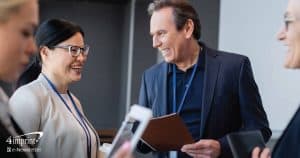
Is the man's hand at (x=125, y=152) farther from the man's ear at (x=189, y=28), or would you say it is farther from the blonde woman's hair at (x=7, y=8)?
the man's ear at (x=189, y=28)

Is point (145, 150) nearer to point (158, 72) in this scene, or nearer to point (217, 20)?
point (158, 72)

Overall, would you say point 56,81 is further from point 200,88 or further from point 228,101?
point 228,101

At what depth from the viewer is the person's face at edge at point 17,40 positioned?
47.2 inches

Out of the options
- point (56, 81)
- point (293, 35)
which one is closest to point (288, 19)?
point (293, 35)

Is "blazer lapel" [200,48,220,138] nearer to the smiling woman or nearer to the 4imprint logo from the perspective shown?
Answer: the smiling woman

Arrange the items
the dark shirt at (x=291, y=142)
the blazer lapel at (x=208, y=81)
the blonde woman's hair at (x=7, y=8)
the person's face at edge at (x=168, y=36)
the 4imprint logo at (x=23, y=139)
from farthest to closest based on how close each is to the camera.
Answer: the person's face at edge at (x=168, y=36)
the blazer lapel at (x=208, y=81)
the dark shirt at (x=291, y=142)
the 4imprint logo at (x=23, y=139)
the blonde woman's hair at (x=7, y=8)

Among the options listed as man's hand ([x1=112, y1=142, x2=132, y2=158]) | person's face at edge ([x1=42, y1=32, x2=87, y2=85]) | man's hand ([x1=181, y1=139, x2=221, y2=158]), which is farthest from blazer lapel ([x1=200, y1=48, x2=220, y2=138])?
man's hand ([x1=112, y1=142, x2=132, y2=158])

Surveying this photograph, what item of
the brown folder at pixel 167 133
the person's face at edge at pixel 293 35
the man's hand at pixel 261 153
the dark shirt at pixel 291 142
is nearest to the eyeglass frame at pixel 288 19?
the person's face at edge at pixel 293 35

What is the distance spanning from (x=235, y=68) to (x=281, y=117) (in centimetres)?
126

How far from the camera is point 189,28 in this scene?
258 cm

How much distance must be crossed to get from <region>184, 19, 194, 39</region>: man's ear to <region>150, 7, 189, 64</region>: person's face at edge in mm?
17

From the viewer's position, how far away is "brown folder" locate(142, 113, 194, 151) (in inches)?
79.7

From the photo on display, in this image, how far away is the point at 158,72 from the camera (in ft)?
8.54

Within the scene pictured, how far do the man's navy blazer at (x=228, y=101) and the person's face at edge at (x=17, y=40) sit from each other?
1.26 metres
